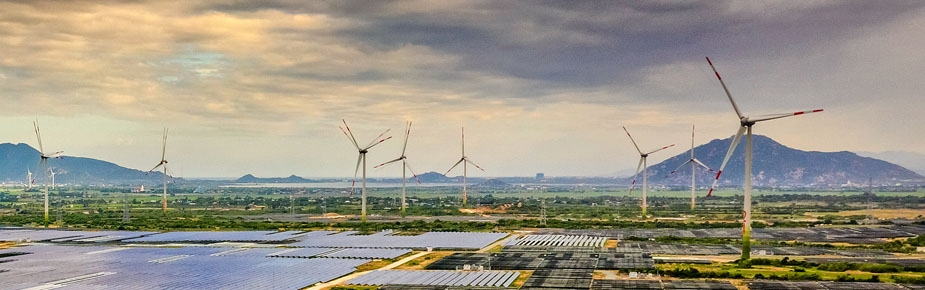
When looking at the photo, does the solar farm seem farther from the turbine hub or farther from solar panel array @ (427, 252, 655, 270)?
the turbine hub

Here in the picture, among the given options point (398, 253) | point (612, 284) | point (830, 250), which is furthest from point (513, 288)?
point (830, 250)

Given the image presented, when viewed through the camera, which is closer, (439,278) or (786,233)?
(439,278)

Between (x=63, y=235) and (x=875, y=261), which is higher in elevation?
(x=875, y=261)

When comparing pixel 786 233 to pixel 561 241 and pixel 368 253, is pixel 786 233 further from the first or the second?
pixel 368 253

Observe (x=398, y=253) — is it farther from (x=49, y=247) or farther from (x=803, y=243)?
(x=803, y=243)

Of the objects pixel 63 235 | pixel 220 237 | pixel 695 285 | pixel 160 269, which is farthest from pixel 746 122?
pixel 63 235

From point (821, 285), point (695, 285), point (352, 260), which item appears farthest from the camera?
point (352, 260)

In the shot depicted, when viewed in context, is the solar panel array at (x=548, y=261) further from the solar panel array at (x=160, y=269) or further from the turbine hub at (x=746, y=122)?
the turbine hub at (x=746, y=122)
